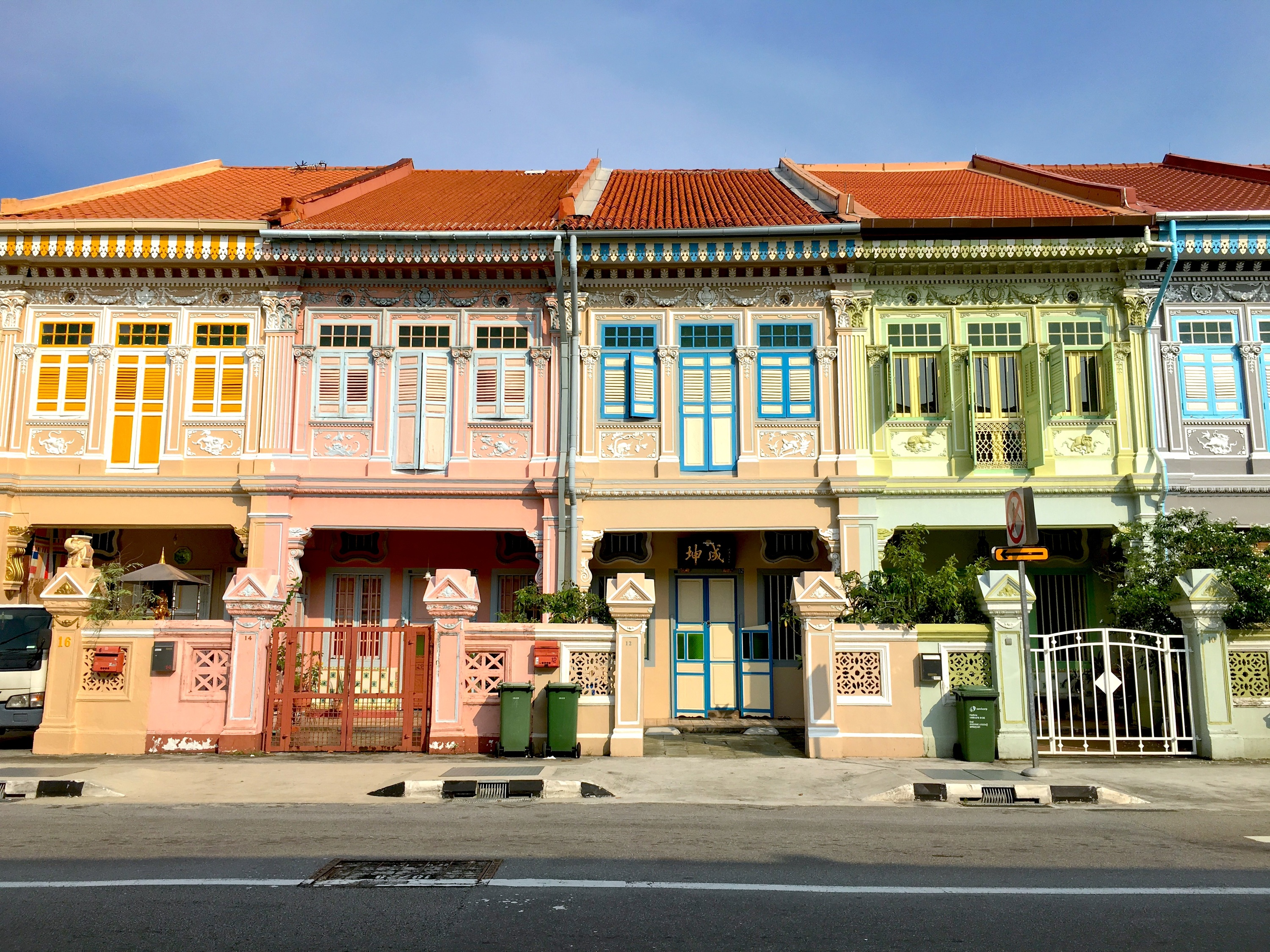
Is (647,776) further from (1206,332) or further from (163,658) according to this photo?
(1206,332)

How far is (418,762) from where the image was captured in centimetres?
1225

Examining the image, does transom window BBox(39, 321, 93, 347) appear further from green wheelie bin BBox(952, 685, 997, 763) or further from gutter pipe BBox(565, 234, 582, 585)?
green wheelie bin BBox(952, 685, 997, 763)

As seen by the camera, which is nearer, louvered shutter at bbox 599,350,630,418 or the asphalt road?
the asphalt road

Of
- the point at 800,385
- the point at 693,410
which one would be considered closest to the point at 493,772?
the point at 693,410

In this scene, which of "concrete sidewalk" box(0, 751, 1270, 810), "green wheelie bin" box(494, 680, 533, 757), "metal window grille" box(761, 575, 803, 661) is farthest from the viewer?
"metal window grille" box(761, 575, 803, 661)

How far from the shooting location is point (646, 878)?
21.4ft

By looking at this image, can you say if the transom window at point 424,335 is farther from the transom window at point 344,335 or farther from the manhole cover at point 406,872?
the manhole cover at point 406,872

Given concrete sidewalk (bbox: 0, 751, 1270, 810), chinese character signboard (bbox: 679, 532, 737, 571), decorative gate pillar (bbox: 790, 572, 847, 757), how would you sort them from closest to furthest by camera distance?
concrete sidewalk (bbox: 0, 751, 1270, 810), decorative gate pillar (bbox: 790, 572, 847, 757), chinese character signboard (bbox: 679, 532, 737, 571)

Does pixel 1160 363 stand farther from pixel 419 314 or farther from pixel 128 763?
pixel 128 763

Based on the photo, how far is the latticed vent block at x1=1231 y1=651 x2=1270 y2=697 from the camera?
13008 mm

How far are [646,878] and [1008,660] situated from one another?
7863 mm

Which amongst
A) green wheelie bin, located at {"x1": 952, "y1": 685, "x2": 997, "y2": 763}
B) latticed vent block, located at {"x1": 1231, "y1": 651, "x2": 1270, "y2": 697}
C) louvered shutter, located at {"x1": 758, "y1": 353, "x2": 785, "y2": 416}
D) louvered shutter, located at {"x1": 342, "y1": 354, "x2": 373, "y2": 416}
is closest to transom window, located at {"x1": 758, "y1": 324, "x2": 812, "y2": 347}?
louvered shutter, located at {"x1": 758, "y1": 353, "x2": 785, "y2": 416}

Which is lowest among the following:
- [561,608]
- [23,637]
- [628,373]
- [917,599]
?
[23,637]

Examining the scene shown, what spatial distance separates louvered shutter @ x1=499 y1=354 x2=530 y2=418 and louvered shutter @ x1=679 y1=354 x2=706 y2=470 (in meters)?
2.64
